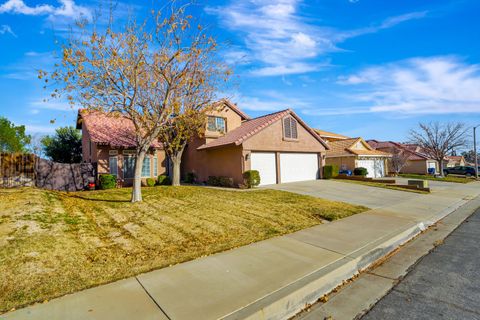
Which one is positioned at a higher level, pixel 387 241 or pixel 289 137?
pixel 289 137

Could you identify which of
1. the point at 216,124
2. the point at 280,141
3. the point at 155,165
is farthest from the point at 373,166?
the point at 155,165

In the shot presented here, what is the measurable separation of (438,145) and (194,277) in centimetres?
4060

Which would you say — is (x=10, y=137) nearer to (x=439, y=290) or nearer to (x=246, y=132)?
(x=246, y=132)

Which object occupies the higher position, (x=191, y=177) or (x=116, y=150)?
(x=116, y=150)

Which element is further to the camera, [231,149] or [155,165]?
[155,165]

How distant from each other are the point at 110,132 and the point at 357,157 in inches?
966

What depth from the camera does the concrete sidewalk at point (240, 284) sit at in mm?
3234

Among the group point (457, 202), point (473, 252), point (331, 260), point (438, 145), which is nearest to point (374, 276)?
point (331, 260)

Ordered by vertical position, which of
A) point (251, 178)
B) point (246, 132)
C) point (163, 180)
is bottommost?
point (163, 180)

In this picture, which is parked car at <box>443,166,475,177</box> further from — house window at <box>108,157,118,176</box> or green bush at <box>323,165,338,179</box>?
house window at <box>108,157,118,176</box>

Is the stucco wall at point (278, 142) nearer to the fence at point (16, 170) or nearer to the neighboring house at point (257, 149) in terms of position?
the neighboring house at point (257, 149)

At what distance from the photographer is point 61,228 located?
6441 mm

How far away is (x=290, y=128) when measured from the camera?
20031 millimetres

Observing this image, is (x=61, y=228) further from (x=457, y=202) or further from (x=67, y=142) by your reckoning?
(x=67, y=142)
